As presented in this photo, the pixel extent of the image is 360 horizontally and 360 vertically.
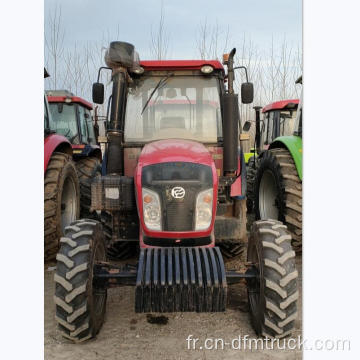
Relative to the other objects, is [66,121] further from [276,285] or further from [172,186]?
[276,285]

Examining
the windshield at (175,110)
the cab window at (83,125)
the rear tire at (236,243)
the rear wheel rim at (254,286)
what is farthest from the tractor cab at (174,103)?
the cab window at (83,125)

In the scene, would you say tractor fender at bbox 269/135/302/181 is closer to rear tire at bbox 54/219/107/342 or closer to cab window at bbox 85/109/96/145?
rear tire at bbox 54/219/107/342

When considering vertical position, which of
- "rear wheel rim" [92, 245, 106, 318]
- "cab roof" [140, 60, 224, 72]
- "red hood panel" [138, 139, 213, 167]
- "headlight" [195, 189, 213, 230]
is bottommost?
"rear wheel rim" [92, 245, 106, 318]

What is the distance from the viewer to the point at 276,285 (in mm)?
2516

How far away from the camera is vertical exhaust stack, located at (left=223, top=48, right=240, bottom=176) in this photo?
3.22 meters

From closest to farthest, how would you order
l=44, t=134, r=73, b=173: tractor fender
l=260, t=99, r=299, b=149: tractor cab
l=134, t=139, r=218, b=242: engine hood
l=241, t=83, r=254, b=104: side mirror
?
l=134, t=139, r=218, b=242: engine hood < l=241, t=83, r=254, b=104: side mirror < l=44, t=134, r=73, b=173: tractor fender < l=260, t=99, r=299, b=149: tractor cab

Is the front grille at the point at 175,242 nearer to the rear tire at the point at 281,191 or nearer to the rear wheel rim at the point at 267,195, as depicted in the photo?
the rear tire at the point at 281,191

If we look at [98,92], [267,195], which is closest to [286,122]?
[267,195]

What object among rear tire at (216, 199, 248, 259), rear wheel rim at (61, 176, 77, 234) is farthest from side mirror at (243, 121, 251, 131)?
rear wheel rim at (61, 176, 77, 234)
